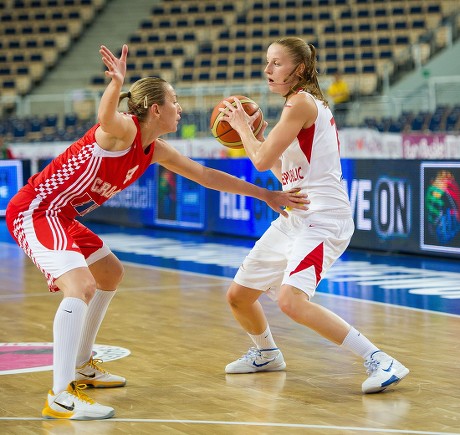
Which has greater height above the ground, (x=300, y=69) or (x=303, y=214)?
(x=300, y=69)

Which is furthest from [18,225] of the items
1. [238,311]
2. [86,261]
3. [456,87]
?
[456,87]

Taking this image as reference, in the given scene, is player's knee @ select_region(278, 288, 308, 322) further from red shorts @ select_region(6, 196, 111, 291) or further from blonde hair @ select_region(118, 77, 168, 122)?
blonde hair @ select_region(118, 77, 168, 122)

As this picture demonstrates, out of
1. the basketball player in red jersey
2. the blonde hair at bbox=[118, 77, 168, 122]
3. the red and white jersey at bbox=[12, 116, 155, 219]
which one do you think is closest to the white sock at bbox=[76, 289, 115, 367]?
the basketball player in red jersey

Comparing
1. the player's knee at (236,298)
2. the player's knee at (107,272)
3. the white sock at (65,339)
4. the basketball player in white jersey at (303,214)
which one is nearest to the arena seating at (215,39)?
the player's knee at (236,298)

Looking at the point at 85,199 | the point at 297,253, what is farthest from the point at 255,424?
the point at 85,199

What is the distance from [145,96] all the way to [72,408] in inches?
63.5

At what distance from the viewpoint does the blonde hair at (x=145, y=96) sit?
5.27m

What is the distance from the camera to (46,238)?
5.07 meters

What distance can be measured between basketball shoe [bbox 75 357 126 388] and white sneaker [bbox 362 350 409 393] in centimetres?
136

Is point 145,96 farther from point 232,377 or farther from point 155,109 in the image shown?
point 232,377

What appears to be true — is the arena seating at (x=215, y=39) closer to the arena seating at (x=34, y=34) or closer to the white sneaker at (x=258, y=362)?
the arena seating at (x=34, y=34)

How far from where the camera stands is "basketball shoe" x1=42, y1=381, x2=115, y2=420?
16.0 feet

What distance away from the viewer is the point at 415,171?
12391 mm

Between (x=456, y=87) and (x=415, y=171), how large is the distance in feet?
32.8
